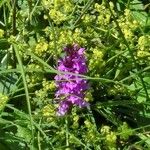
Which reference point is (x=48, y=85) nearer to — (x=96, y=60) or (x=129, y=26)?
(x=96, y=60)

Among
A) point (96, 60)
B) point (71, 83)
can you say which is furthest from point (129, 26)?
point (71, 83)

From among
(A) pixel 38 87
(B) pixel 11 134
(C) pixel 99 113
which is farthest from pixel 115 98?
(B) pixel 11 134

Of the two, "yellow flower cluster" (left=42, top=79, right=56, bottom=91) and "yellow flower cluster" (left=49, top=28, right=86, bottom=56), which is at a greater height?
"yellow flower cluster" (left=49, top=28, right=86, bottom=56)

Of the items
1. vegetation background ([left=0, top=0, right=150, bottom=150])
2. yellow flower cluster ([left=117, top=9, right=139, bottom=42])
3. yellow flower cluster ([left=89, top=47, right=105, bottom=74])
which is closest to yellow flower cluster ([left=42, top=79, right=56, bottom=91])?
vegetation background ([left=0, top=0, right=150, bottom=150])

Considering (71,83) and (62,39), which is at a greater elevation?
(62,39)

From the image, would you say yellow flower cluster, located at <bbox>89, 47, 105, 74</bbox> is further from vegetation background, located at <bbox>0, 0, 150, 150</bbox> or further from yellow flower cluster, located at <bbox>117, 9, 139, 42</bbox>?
yellow flower cluster, located at <bbox>117, 9, 139, 42</bbox>

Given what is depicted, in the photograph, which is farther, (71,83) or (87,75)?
(87,75)

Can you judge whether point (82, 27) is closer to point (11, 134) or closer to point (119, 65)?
point (119, 65)
